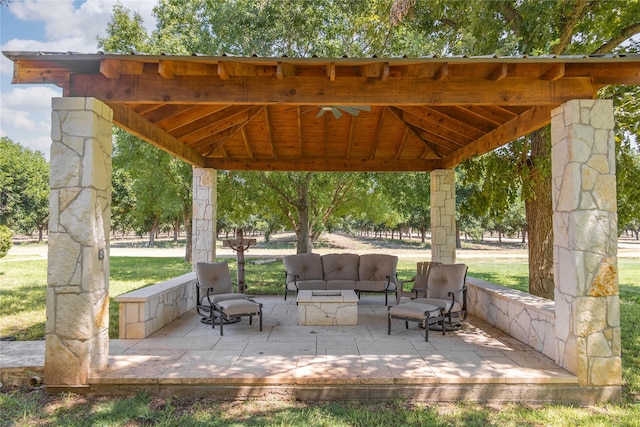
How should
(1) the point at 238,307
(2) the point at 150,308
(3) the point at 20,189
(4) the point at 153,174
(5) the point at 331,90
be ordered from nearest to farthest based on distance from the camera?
(5) the point at 331,90 → (2) the point at 150,308 → (1) the point at 238,307 → (4) the point at 153,174 → (3) the point at 20,189

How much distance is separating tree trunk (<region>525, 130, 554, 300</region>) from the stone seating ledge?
84cm

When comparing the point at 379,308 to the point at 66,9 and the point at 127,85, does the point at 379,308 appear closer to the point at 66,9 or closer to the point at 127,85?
the point at 127,85

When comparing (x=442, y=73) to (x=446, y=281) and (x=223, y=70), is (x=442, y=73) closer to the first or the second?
(x=223, y=70)

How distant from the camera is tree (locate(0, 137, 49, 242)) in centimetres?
2866

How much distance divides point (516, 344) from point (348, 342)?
220cm

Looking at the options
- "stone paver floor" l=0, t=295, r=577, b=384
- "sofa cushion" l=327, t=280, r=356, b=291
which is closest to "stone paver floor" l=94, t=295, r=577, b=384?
"stone paver floor" l=0, t=295, r=577, b=384

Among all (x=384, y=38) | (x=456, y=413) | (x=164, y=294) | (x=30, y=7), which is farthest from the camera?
(x=384, y=38)

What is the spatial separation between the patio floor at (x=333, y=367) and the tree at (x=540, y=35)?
2061 millimetres

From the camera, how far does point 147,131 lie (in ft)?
18.1

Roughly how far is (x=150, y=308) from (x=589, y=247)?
5.56 meters

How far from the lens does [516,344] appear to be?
528 cm

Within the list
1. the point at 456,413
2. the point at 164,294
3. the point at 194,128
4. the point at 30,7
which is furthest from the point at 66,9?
the point at 456,413

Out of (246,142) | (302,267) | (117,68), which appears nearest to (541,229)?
(302,267)

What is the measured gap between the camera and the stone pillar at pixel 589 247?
4.05 meters
